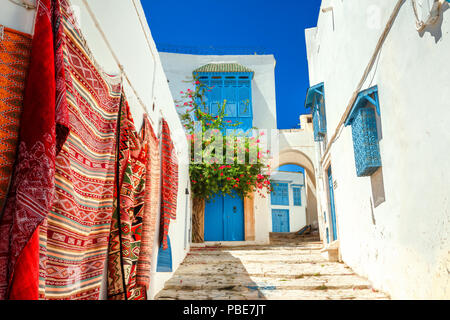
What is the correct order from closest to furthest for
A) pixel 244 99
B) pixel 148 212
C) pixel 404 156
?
pixel 148 212 → pixel 404 156 → pixel 244 99

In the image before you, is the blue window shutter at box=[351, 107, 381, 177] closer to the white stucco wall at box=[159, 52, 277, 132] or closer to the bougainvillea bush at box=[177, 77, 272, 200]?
the bougainvillea bush at box=[177, 77, 272, 200]

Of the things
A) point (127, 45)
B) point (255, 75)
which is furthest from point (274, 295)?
point (255, 75)

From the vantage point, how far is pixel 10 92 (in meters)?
1.25

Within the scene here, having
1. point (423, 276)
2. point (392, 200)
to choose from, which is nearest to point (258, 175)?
point (392, 200)

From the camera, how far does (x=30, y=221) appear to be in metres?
1.17

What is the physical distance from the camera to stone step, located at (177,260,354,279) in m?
5.08

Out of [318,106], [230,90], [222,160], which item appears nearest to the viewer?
[318,106]

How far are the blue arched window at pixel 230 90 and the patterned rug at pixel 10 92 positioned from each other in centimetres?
997

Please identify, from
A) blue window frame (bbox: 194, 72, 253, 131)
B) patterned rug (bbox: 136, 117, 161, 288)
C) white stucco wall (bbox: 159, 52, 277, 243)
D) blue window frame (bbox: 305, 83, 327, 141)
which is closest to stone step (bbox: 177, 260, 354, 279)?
patterned rug (bbox: 136, 117, 161, 288)

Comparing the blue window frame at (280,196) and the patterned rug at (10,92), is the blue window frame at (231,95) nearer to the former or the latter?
the blue window frame at (280,196)

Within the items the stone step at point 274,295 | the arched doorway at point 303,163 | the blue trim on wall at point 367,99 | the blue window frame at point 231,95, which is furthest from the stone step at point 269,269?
the blue window frame at point 231,95

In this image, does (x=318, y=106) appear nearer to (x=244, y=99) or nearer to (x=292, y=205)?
(x=244, y=99)

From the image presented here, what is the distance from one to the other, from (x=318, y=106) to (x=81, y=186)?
7.29m

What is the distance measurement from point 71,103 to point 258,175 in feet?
28.0
